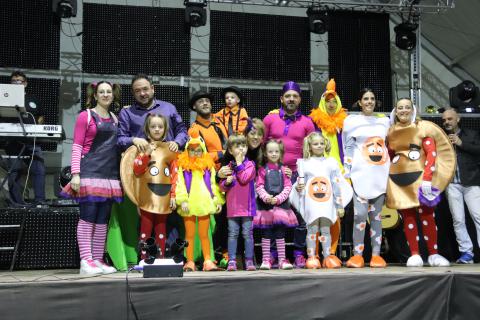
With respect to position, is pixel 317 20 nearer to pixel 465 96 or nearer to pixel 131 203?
pixel 465 96

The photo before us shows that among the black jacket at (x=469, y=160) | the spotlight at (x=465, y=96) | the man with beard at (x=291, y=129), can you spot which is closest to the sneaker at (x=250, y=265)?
the man with beard at (x=291, y=129)

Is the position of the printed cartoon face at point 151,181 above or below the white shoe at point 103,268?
above

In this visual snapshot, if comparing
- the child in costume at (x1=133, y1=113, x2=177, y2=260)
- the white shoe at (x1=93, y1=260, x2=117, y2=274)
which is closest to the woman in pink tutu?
the white shoe at (x1=93, y1=260, x2=117, y2=274)

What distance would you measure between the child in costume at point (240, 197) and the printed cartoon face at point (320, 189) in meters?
0.49

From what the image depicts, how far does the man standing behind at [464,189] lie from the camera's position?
523 cm

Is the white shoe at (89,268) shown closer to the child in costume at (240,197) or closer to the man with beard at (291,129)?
the child in costume at (240,197)


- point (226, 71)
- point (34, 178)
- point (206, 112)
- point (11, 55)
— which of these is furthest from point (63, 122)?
point (206, 112)

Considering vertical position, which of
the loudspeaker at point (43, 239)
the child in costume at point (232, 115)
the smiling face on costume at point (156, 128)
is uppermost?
the child in costume at point (232, 115)

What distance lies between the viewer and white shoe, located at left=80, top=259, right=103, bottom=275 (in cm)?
396

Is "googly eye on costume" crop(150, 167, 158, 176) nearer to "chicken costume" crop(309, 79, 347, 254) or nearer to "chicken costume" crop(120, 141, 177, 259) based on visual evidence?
"chicken costume" crop(120, 141, 177, 259)

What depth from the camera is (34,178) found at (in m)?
6.16

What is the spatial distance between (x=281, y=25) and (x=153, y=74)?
2.53 metres

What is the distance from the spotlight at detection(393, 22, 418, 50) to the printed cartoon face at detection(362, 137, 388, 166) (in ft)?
17.4

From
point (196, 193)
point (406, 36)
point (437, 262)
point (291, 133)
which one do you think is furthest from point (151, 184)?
point (406, 36)
